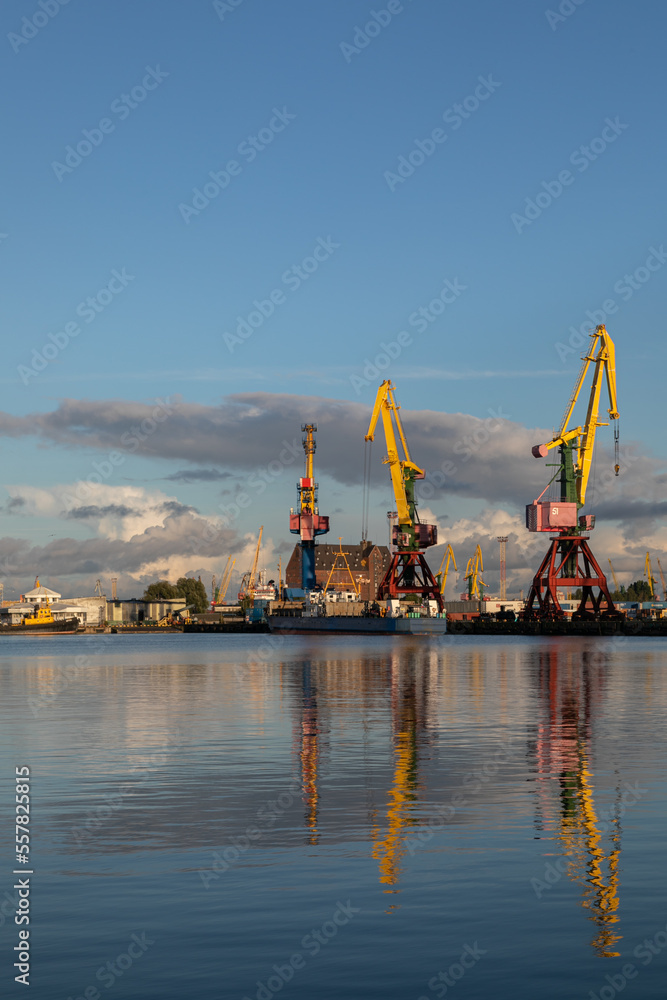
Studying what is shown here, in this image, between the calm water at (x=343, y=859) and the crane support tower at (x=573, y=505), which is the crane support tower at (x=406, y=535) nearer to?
the crane support tower at (x=573, y=505)

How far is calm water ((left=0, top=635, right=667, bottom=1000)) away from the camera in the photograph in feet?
33.4

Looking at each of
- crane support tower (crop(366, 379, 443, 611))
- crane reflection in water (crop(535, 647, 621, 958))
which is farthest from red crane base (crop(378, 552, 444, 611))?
crane reflection in water (crop(535, 647, 621, 958))

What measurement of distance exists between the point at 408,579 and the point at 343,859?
6361 inches

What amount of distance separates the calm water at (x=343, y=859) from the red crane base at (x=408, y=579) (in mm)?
139932

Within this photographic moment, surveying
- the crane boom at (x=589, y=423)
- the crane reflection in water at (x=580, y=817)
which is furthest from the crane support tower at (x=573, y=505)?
the crane reflection in water at (x=580, y=817)

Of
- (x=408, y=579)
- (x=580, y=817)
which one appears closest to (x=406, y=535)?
(x=408, y=579)

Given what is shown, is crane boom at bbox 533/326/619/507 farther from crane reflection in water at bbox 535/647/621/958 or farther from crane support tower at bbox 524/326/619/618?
crane reflection in water at bbox 535/647/621/958

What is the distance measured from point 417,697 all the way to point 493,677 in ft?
56.9

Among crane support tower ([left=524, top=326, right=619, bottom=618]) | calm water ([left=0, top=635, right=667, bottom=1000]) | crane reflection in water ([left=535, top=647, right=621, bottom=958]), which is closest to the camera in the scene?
calm water ([left=0, top=635, right=667, bottom=1000])

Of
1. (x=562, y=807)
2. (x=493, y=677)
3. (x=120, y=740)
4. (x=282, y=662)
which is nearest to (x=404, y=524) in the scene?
(x=282, y=662)

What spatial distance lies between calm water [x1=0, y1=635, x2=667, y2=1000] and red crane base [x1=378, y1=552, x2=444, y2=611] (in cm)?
13993

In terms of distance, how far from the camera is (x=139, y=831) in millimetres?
16453

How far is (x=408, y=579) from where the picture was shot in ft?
575

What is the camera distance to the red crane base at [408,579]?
173 metres
